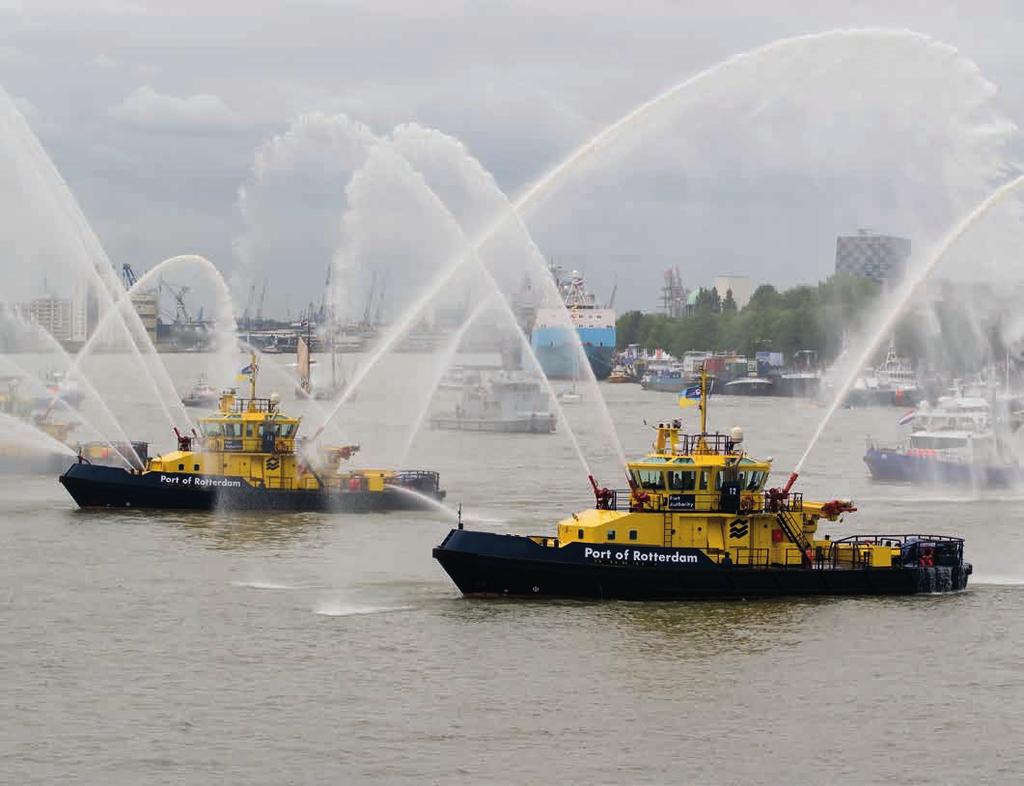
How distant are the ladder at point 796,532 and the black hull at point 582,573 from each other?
94 cm

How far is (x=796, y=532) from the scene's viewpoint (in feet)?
140

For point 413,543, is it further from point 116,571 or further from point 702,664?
point 702,664

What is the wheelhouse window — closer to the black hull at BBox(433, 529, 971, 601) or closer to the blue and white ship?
the black hull at BBox(433, 529, 971, 601)

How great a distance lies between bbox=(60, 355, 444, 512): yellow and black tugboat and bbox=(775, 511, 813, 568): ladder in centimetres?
1972

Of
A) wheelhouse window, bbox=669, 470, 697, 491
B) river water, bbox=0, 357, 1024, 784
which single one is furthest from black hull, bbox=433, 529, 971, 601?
wheelhouse window, bbox=669, 470, 697, 491

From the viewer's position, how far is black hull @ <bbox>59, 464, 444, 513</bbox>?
195 ft

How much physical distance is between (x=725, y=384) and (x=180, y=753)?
139737 millimetres

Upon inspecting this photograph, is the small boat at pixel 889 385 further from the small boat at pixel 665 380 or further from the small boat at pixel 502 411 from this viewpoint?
the small boat at pixel 502 411

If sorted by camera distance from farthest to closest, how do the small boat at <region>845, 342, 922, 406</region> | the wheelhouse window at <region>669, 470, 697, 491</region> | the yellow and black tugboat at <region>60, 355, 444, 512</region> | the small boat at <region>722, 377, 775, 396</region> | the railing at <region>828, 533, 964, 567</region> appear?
the small boat at <region>722, 377, 775, 396</region>, the small boat at <region>845, 342, 922, 406</region>, the yellow and black tugboat at <region>60, 355, 444, 512</region>, the railing at <region>828, 533, 964, 567</region>, the wheelhouse window at <region>669, 470, 697, 491</region>

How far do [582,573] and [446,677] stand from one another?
7.22 m

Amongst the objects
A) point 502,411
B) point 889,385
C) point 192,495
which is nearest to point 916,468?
point 192,495

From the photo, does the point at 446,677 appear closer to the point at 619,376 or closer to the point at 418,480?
the point at 418,480

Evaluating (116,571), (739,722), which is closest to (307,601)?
(116,571)

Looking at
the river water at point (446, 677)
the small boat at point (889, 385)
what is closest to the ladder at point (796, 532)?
the river water at point (446, 677)
